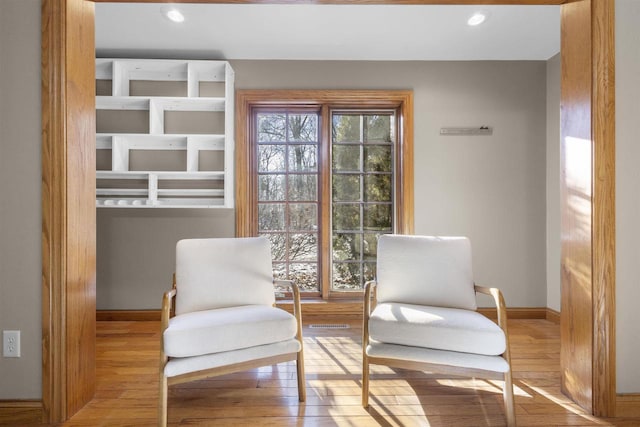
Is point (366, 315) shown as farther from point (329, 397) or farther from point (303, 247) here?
point (303, 247)

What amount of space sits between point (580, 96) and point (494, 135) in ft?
5.51

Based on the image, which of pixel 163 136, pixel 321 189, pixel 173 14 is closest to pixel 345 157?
pixel 321 189

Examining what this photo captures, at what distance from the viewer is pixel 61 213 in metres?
1.90

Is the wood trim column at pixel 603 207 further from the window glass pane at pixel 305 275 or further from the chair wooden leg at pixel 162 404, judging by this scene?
the window glass pane at pixel 305 275

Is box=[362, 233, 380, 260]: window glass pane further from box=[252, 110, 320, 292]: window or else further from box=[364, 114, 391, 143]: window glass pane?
box=[364, 114, 391, 143]: window glass pane

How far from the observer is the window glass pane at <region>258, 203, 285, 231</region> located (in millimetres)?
3818

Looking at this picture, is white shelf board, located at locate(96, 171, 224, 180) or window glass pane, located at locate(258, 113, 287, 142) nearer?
white shelf board, located at locate(96, 171, 224, 180)

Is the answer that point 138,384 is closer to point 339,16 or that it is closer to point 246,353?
point 246,353

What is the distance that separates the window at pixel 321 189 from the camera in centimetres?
378

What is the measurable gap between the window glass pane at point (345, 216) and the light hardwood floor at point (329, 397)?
1.35m

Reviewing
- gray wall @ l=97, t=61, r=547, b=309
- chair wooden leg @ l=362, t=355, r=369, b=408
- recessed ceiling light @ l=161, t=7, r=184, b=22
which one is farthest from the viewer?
gray wall @ l=97, t=61, r=547, b=309

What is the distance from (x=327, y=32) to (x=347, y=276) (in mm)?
2262

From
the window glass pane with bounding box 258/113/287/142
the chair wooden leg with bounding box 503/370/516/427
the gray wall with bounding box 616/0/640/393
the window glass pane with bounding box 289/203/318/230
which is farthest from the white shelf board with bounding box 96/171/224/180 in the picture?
the gray wall with bounding box 616/0/640/393

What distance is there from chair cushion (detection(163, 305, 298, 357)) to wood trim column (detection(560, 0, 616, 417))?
1536 millimetres
